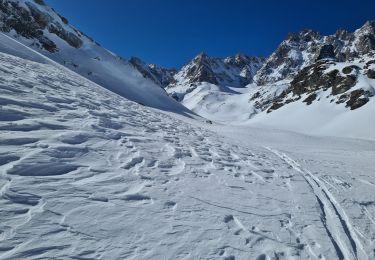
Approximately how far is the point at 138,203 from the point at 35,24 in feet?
154

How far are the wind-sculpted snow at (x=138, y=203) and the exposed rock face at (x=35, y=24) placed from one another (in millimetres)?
36986

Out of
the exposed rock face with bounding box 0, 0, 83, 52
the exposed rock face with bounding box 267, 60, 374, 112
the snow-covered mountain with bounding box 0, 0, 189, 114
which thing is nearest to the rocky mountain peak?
the exposed rock face with bounding box 267, 60, 374, 112

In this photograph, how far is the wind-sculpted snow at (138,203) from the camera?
3697 mm

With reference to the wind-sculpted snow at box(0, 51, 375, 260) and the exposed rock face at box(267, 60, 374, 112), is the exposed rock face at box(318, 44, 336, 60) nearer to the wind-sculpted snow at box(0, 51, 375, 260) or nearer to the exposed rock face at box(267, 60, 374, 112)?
the exposed rock face at box(267, 60, 374, 112)

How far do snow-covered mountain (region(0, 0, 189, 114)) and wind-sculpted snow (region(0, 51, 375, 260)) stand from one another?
26525 millimetres

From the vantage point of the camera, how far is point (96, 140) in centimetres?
725

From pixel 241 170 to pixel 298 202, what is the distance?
221 centimetres

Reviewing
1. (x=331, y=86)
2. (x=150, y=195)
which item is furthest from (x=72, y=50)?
(x=331, y=86)

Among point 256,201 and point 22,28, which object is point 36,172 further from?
point 22,28

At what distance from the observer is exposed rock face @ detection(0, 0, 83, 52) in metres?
39.1

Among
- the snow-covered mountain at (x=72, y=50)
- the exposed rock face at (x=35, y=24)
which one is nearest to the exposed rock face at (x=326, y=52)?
the snow-covered mountain at (x=72, y=50)

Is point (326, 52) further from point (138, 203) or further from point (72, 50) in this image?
point (138, 203)

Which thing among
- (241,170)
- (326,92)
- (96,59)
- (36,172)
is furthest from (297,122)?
(36,172)

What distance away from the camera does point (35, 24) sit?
4241 cm
